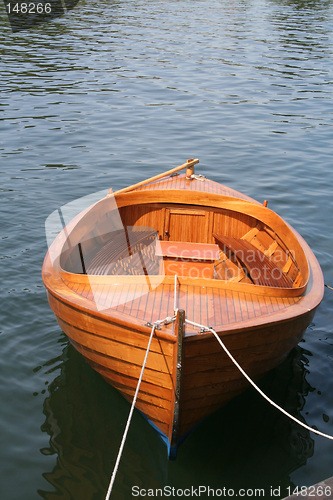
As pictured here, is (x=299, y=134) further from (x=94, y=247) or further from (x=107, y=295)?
(x=107, y=295)

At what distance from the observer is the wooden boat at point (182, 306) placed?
495 centimetres

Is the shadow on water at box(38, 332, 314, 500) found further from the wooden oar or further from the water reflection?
the wooden oar

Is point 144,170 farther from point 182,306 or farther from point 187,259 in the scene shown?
point 182,306

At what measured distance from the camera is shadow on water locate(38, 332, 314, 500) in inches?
208

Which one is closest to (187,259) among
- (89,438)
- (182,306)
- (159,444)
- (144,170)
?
(182,306)

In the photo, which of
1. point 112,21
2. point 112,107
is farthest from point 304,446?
point 112,21

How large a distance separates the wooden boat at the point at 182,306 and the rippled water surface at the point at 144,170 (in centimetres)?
59

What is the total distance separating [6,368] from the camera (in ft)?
21.8

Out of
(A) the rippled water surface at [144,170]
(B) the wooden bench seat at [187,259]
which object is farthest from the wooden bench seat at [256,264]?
(A) the rippled water surface at [144,170]

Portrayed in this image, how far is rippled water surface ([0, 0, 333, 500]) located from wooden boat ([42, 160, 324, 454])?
0.59m

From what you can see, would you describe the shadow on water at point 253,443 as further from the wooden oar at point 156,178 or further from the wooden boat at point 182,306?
the wooden oar at point 156,178

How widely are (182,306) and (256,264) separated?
207 centimetres

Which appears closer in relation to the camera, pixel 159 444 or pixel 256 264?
pixel 159 444

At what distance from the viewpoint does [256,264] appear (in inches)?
280
